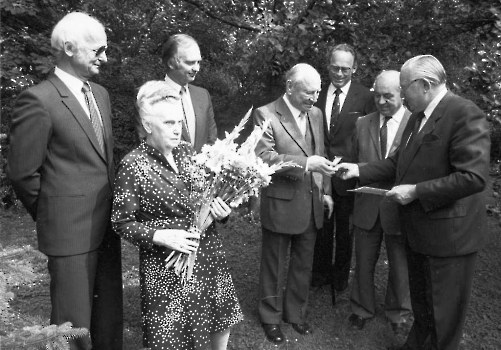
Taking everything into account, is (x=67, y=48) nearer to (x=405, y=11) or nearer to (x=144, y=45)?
(x=405, y=11)

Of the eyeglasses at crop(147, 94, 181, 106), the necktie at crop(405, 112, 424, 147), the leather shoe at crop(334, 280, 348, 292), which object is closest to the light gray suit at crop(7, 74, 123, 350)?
the eyeglasses at crop(147, 94, 181, 106)

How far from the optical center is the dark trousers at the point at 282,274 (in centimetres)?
443

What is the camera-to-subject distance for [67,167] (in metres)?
3.01

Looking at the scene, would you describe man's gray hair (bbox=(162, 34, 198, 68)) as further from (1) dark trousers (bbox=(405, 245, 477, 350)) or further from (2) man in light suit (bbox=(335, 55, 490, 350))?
(1) dark trousers (bbox=(405, 245, 477, 350))

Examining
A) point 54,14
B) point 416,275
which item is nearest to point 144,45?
point 54,14

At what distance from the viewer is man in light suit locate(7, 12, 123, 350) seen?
2.91 metres

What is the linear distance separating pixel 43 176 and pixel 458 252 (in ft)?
8.79

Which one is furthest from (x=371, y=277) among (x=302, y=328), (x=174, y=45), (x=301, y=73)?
(x=174, y=45)

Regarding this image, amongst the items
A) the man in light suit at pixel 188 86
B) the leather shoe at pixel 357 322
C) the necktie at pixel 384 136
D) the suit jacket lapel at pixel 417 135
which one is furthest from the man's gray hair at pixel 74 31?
the leather shoe at pixel 357 322

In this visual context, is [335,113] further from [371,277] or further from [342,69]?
[371,277]

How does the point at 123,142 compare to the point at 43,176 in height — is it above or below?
below

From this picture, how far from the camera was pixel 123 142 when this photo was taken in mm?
9188

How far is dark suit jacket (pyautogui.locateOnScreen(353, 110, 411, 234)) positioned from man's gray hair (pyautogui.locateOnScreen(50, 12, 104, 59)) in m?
2.45

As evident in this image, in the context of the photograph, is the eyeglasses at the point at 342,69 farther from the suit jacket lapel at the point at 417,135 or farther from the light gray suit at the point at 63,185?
the light gray suit at the point at 63,185
